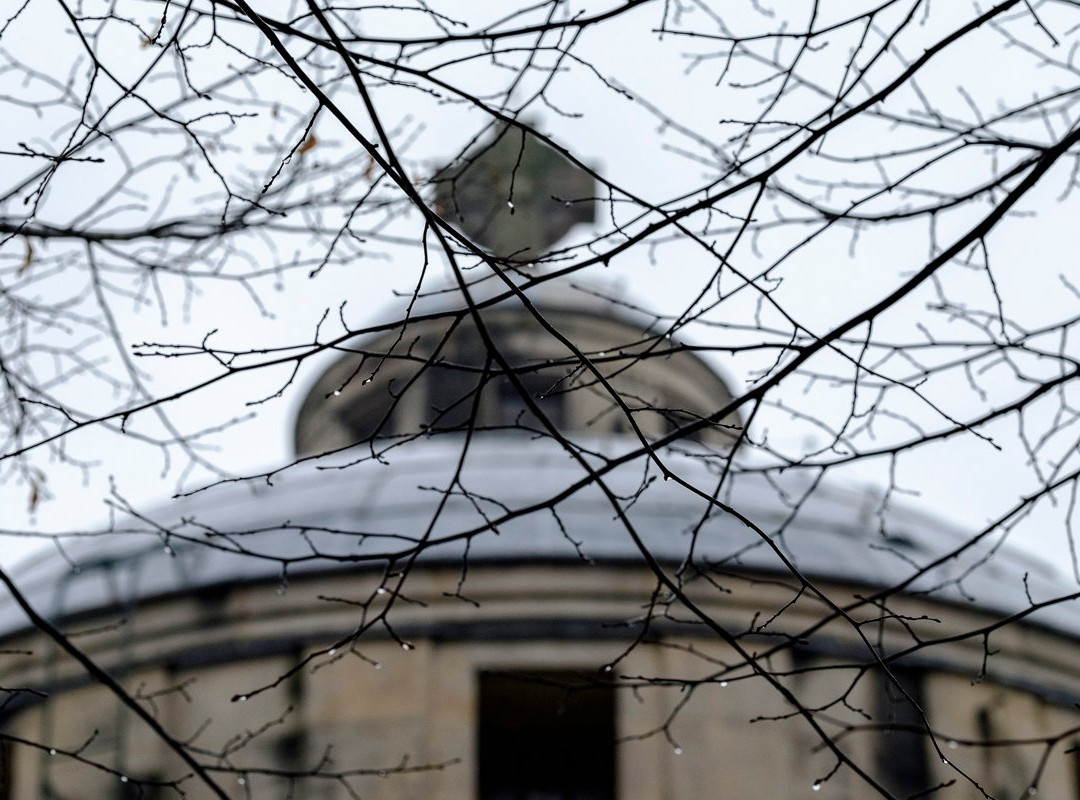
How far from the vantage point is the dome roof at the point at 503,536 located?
1662 cm

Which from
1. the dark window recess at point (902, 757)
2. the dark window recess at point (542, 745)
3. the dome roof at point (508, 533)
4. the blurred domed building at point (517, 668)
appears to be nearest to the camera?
the dark window recess at point (902, 757)

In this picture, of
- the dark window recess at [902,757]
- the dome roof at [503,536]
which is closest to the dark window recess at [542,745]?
the dome roof at [503,536]

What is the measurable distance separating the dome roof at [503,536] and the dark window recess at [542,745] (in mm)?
1267

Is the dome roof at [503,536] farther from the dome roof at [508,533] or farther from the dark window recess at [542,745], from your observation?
the dark window recess at [542,745]

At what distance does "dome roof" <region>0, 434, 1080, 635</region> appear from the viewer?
1662cm

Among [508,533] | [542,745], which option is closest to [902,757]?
[542,745]

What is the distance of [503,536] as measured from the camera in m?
16.9

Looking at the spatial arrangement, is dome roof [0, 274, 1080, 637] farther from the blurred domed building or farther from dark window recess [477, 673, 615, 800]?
dark window recess [477, 673, 615, 800]

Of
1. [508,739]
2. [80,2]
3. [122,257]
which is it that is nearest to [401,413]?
[508,739]

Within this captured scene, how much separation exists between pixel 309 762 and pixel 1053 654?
7.21 meters

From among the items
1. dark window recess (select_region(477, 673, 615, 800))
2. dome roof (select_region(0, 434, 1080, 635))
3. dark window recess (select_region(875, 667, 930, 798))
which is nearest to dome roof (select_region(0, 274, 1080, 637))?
dome roof (select_region(0, 434, 1080, 635))

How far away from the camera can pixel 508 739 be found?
653 inches

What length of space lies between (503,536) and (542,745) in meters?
1.94

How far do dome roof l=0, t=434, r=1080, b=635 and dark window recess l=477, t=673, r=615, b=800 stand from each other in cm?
127
